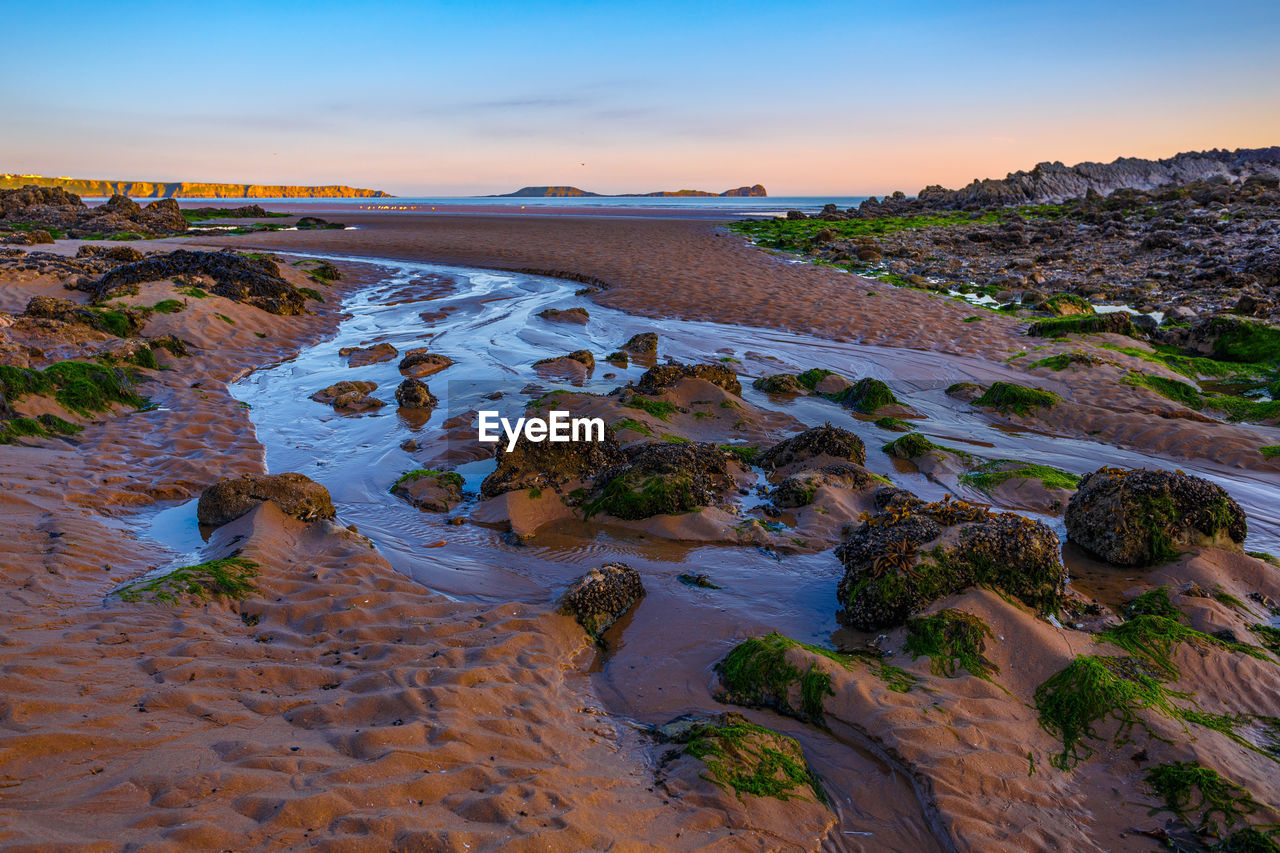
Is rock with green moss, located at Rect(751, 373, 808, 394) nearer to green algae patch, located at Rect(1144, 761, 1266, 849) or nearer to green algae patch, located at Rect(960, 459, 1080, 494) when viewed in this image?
green algae patch, located at Rect(960, 459, 1080, 494)

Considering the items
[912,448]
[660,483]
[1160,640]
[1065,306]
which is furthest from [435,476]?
[1065,306]

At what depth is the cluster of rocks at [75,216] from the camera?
3716 cm

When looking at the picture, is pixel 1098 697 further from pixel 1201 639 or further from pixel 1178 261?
pixel 1178 261

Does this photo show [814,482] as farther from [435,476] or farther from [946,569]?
[435,476]

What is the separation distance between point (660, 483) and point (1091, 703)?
13.5ft

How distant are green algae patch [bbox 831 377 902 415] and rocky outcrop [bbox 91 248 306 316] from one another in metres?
14.2

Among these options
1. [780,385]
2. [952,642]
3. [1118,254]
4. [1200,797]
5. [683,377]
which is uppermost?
[1118,254]

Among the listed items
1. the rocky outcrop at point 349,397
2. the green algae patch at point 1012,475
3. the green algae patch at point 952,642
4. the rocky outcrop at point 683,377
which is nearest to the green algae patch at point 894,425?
the green algae patch at point 1012,475

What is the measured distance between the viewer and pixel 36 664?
3.78 m

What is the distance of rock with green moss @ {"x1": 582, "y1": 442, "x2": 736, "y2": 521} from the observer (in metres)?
7.00

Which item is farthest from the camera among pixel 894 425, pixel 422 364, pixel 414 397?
pixel 422 364

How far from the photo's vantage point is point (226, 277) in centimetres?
1712

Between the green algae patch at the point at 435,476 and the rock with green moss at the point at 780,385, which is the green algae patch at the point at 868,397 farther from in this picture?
the green algae patch at the point at 435,476

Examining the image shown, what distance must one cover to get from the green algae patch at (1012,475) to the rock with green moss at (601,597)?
4.84 metres
